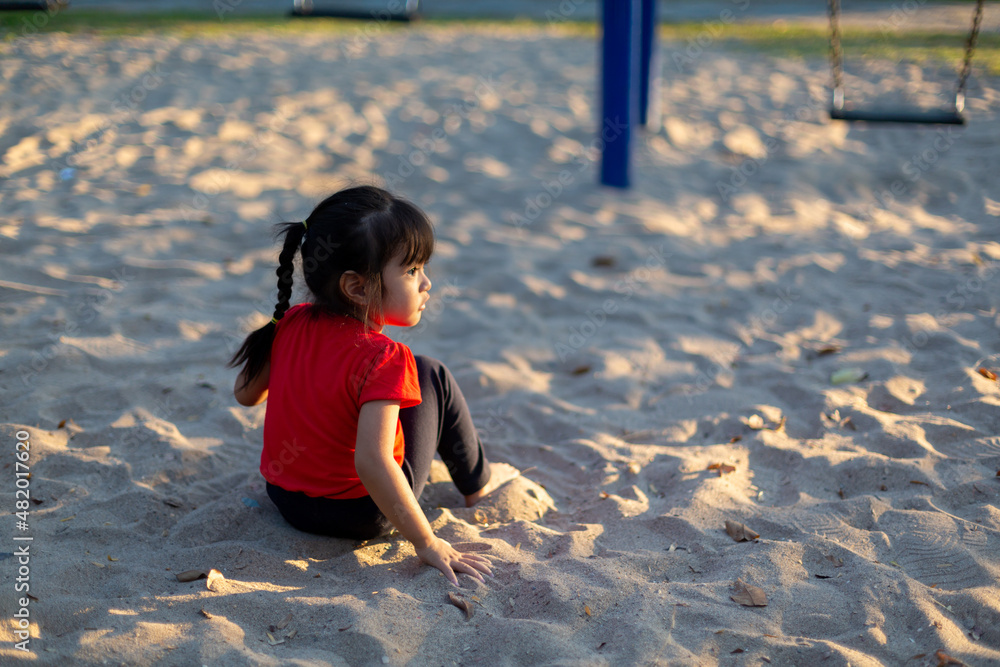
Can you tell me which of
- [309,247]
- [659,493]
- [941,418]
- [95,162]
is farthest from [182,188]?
[941,418]

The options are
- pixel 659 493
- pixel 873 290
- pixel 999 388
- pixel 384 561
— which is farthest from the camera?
pixel 873 290

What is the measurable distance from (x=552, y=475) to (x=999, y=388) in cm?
160

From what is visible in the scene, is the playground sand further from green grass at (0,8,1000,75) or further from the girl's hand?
green grass at (0,8,1000,75)

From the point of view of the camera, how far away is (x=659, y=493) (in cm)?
238

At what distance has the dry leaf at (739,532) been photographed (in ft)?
6.91

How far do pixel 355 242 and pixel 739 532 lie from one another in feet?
4.16

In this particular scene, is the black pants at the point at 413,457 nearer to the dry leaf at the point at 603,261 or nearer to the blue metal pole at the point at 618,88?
the dry leaf at the point at 603,261

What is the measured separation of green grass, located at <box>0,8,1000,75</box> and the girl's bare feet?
7.36m

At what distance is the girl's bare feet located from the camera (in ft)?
7.66

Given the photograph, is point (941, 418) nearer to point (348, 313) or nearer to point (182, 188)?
point (348, 313)

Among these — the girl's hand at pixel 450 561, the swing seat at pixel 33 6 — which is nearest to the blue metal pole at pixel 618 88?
the swing seat at pixel 33 6

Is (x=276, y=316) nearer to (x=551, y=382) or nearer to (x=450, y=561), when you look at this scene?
(x=450, y=561)

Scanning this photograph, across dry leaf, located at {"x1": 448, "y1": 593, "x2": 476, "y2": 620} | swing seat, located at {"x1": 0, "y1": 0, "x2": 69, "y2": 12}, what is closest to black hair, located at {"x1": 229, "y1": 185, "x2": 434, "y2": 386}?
dry leaf, located at {"x1": 448, "y1": 593, "x2": 476, "y2": 620}

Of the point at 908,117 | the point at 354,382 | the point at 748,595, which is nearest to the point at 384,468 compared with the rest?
the point at 354,382
